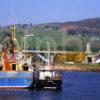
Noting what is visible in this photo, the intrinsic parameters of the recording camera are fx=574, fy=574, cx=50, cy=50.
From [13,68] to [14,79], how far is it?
A: 8.66ft

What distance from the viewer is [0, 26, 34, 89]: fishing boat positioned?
6241 cm

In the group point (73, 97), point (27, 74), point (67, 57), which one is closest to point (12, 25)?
point (27, 74)

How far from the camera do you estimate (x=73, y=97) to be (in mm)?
59281

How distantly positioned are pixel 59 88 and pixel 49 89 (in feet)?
7.60

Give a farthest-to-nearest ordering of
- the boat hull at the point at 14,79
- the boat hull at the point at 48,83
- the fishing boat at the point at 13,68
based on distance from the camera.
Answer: the boat hull at the point at 48,83 → the fishing boat at the point at 13,68 → the boat hull at the point at 14,79

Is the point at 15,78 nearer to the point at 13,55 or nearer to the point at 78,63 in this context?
the point at 13,55

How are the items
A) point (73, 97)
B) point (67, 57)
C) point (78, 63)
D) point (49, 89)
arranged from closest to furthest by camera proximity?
point (73, 97)
point (49, 89)
point (78, 63)
point (67, 57)

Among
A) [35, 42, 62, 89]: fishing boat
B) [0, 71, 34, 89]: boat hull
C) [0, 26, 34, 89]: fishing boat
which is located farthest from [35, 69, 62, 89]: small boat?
[0, 71, 34, 89]: boat hull

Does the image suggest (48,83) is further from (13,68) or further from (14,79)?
(14,79)

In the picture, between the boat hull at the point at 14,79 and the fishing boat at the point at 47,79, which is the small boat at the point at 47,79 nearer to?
the fishing boat at the point at 47,79

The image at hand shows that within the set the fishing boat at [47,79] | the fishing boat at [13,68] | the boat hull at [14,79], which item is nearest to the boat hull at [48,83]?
the fishing boat at [47,79]

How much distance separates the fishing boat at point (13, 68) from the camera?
62406 mm

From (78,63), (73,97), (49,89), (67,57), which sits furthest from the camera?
(67,57)

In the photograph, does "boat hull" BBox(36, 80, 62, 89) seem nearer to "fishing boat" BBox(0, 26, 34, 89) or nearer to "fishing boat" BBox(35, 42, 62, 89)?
"fishing boat" BBox(35, 42, 62, 89)
